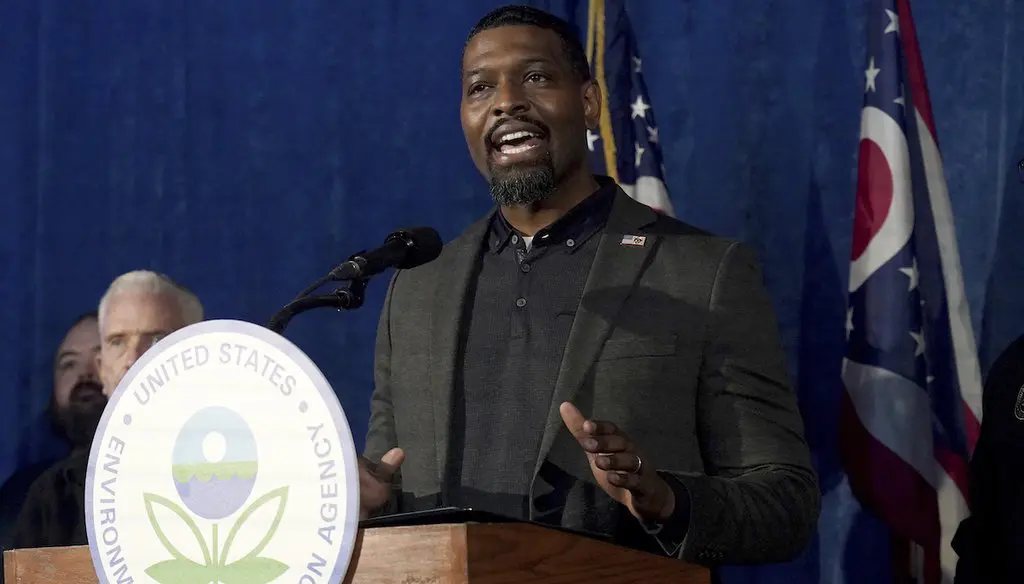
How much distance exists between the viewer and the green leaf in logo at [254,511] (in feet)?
4.29

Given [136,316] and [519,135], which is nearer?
[519,135]

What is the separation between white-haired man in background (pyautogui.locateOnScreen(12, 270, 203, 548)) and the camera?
10.6ft

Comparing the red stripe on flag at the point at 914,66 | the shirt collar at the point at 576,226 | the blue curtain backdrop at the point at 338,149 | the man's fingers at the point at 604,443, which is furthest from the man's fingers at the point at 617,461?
the red stripe on flag at the point at 914,66

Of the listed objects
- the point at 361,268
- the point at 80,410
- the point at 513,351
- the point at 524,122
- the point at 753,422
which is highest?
the point at 524,122

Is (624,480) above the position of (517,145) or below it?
below

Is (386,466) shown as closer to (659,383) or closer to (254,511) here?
(254,511)

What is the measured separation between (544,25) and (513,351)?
61 cm

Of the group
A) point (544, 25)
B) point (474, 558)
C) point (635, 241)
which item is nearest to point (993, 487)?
point (635, 241)

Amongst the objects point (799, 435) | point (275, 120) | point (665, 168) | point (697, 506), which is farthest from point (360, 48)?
point (697, 506)

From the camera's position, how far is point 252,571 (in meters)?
Result: 1.31

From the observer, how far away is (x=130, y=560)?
4.53ft

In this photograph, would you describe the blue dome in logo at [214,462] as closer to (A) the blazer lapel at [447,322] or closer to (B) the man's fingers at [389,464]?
(B) the man's fingers at [389,464]

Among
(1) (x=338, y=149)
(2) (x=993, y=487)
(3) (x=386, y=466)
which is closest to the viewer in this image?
(3) (x=386, y=466)

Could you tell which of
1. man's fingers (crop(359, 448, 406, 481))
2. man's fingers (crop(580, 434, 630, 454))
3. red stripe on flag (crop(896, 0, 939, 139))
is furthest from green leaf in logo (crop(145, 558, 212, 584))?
red stripe on flag (crop(896, 0, 939, 139))
